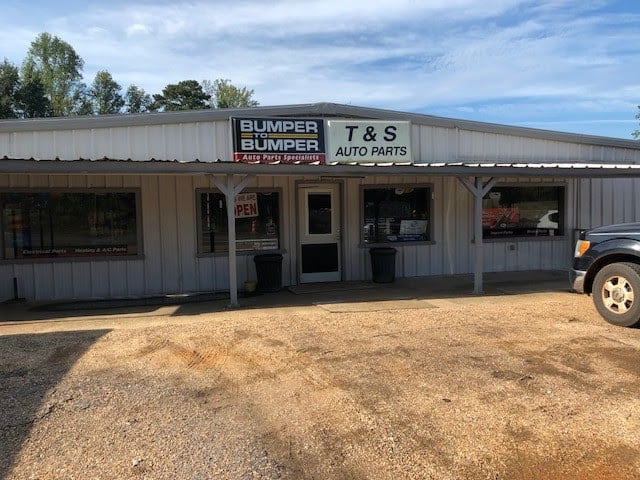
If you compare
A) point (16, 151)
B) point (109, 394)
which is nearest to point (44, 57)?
point (16, 151)

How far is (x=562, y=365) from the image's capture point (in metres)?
5.46

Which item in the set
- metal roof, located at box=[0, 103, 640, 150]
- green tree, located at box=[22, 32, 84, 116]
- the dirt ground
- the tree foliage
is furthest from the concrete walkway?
green tree, located at box=[22, 32, 84, 116]

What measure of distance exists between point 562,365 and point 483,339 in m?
1.19

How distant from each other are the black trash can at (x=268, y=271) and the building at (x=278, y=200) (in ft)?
1.49

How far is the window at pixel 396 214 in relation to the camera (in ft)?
39.2

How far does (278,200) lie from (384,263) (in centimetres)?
255

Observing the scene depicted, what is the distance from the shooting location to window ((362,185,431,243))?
39.2ft

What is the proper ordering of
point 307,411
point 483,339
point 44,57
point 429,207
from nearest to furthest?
point 307,411 < point 483,339 < point 429,207 < point 44,57

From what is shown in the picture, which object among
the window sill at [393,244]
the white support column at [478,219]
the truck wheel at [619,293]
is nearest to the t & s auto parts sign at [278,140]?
the window sill at [393,244]

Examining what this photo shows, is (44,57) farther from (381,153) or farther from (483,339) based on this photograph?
(483,339)

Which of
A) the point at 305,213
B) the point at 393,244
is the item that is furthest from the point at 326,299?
the point at 393,244

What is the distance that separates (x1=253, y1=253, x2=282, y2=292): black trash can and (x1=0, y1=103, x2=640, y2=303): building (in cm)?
45

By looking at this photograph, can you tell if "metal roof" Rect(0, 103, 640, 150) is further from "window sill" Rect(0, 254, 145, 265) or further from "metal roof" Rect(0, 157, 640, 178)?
"window sill" Rect(0, 254, 145, 265)

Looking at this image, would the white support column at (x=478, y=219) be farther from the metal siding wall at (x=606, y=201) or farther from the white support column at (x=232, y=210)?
the metal siding wall at (x=606, y=201)
